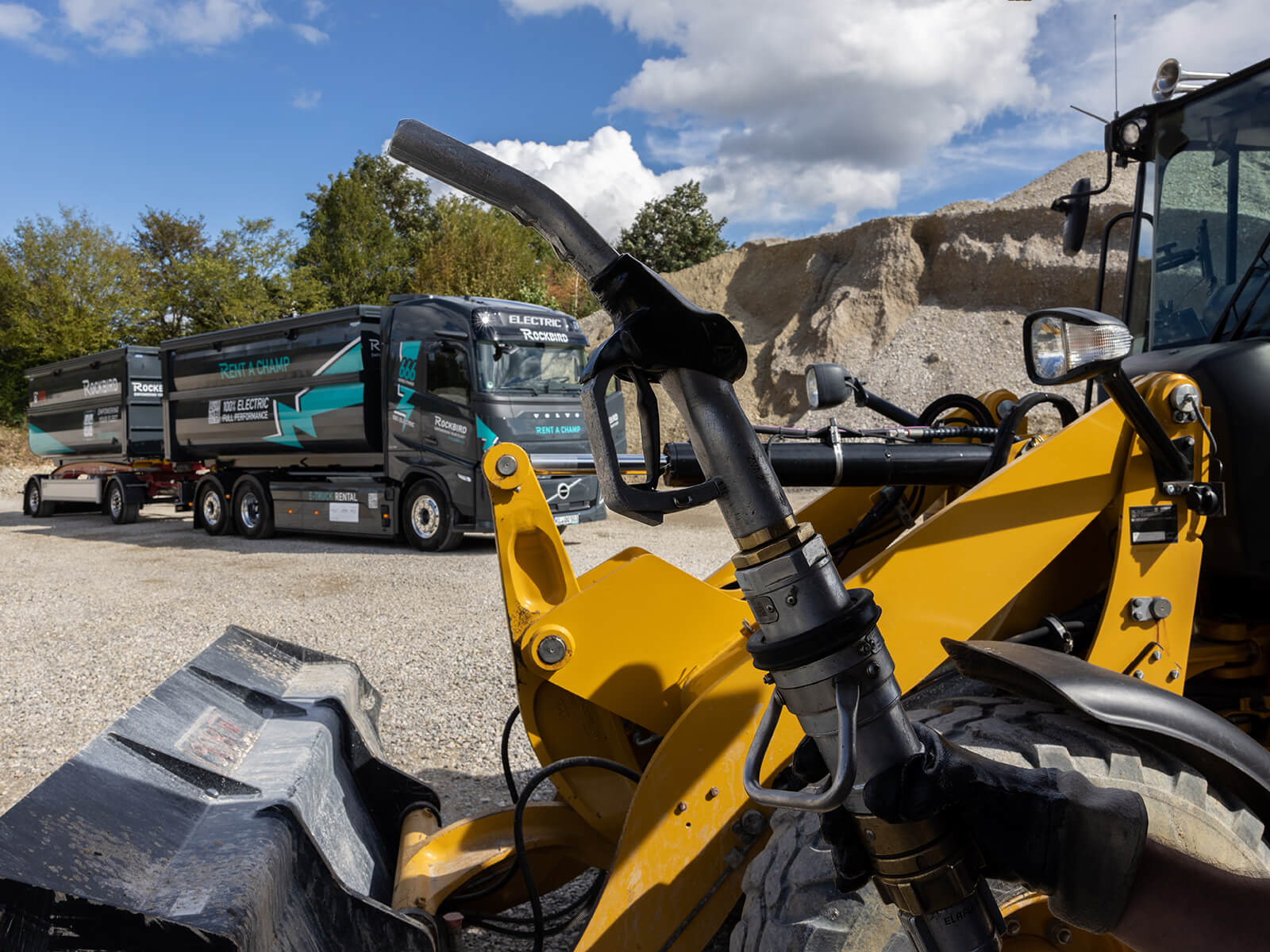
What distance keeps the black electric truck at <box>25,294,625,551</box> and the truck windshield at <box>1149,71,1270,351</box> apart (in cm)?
830

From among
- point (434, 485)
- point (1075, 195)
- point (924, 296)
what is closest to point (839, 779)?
point (1075, 195)

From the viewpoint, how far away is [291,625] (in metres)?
7.75

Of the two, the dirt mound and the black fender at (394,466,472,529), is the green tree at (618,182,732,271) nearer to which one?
the dirt mound

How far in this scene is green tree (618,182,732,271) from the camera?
4047 cm

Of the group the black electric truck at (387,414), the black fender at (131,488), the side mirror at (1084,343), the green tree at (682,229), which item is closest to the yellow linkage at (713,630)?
the side mirror at (1084,343)

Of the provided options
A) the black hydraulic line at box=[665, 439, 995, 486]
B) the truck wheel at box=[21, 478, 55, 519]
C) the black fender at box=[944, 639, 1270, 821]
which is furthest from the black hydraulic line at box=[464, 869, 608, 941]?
the truck wheel at box=[21, 478, 55, 519]

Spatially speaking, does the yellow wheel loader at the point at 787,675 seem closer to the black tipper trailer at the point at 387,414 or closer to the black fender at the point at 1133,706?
the black fender at the point at 1133,706

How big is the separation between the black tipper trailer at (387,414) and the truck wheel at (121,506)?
3.32 m

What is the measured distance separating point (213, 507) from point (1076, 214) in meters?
15.8

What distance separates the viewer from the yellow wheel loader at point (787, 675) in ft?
3.39

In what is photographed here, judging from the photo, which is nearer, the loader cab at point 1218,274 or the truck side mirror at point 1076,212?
the loader cab at point 1218,274

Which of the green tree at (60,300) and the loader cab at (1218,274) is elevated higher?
the green tree at (60,300)

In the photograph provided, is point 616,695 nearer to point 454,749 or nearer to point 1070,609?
point 1070,609

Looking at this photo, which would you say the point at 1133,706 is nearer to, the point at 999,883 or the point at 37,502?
the point at 999,883
